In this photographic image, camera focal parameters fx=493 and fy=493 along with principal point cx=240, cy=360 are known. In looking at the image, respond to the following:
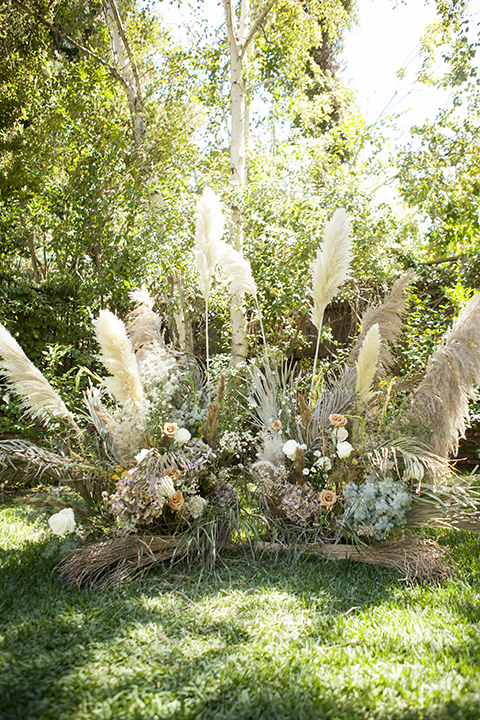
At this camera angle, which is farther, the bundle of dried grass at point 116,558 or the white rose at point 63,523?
the white rose at point 63,523

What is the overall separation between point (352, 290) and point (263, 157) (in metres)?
2.17

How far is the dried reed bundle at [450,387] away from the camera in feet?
9.37

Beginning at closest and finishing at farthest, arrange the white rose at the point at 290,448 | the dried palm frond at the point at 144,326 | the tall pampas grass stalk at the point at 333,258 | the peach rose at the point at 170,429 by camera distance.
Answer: the peach rose at the point at 170,429, the white rose at the point at 290,448, the tall pampas grass stalk at the point at 333,258, the dried palm frond at the point at 144,326

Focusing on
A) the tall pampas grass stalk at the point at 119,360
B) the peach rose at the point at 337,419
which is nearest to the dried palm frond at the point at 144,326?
the tall pampas grass stalk at the point at 119,360

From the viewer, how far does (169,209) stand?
17.3 ft

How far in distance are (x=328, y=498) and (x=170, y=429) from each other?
3.23 ft

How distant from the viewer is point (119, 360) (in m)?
2.79

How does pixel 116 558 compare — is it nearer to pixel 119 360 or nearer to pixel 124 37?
pixel 119 360

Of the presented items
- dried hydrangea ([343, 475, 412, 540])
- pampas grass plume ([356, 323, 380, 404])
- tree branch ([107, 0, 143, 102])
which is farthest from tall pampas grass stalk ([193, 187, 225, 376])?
tree branch ([107, 0, 143, 102])

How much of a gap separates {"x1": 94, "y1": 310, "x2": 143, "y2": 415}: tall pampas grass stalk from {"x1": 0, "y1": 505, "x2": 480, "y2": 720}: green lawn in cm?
100

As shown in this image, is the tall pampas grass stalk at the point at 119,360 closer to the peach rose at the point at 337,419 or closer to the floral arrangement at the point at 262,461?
the floral arrangement at the point at 262,461

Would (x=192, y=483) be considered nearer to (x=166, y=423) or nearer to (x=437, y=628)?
(x=166, y=423)

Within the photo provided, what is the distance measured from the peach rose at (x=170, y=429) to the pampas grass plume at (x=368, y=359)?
1117 mm

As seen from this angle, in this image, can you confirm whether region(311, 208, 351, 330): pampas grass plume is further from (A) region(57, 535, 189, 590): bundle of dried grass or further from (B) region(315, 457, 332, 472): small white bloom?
(A) region(57, 535, 189, 590): bundle of dried grass
